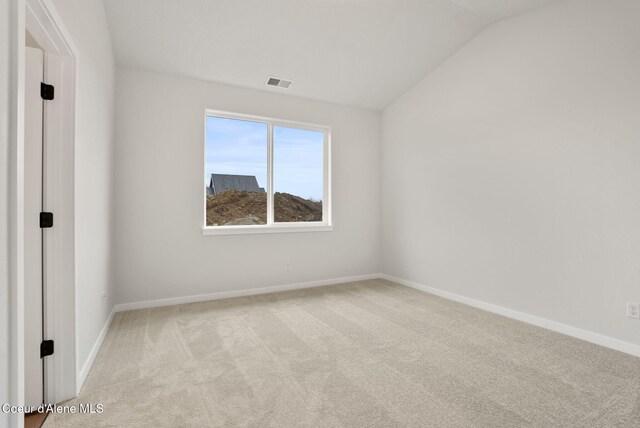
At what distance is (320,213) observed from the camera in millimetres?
4758

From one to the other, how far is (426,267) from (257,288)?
227cm

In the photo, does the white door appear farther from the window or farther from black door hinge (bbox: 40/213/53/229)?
the window

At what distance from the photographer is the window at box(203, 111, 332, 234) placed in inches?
158

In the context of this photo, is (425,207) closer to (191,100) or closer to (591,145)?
(591,145)

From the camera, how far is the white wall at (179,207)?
11.3 ft

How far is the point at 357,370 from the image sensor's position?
219cm

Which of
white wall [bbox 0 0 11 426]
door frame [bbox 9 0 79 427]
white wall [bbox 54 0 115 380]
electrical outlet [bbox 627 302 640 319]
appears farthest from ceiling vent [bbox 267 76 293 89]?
electrical outlet [bbox 627 302 640 319]

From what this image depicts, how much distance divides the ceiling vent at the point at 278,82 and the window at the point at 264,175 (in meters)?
0.46

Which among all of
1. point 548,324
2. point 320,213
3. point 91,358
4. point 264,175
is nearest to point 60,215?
point 91,358

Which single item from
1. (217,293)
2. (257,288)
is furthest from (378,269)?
(217,293)

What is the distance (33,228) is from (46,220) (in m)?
0.07

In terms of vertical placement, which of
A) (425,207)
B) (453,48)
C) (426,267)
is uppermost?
(453,48)

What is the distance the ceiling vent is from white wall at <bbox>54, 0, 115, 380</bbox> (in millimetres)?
1661

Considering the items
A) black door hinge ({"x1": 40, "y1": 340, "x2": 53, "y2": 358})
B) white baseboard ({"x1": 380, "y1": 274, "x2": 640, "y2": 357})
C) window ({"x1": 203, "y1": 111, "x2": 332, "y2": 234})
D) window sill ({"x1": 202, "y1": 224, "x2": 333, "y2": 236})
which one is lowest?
white baseboard ({"x1": 380, "y1": 274, "x2": 640, "y2": 357})
